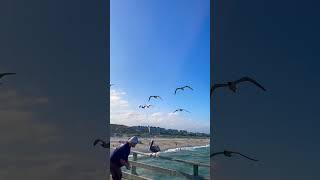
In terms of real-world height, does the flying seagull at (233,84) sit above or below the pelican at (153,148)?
above

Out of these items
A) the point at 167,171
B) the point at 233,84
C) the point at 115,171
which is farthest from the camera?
the point at 167,171

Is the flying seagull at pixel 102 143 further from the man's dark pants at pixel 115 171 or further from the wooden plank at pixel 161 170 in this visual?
the wooden plank at pixel 161 170

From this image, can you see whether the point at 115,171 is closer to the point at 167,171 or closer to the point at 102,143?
the point at 167,171

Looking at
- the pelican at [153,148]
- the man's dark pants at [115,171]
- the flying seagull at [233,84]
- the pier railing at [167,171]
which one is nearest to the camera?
the flying seagull at [233,84]

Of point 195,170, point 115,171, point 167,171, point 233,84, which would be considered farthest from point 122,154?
point 233,84

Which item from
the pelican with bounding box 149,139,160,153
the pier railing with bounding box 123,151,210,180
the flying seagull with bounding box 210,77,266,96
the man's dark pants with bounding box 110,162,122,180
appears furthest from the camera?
the pelican with bounding box 149,139,160,153

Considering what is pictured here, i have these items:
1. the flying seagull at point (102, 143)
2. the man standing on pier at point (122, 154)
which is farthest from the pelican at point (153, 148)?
the flying seagull at point (102, 143)

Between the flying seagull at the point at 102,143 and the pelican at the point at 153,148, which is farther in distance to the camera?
the pelican at the point at 153,148

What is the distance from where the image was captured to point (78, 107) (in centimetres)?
196

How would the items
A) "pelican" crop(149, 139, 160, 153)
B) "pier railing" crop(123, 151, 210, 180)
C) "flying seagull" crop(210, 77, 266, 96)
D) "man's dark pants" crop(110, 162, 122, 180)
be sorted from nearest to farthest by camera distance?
1. "flying seagull" crop(210, 77, 266, 96)
2. "man's dark pants" crop(110, 162, 122, 180)
3. "pier railing" crop(123, 151, 210, 180)
4. "pelican" crop(149, 139, 160, 153)

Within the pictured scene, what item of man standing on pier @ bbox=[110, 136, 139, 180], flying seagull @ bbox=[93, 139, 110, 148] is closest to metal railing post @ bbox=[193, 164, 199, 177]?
man standing on pier @ bbox=[110, 136, 139, 180]

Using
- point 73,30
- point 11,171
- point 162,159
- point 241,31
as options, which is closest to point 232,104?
point 241,31

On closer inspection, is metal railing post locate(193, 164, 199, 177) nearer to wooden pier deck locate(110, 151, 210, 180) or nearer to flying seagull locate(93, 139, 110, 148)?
wooden pier deck locate(110, 151, 210, 180)

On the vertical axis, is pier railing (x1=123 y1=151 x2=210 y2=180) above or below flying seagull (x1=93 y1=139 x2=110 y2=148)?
below
